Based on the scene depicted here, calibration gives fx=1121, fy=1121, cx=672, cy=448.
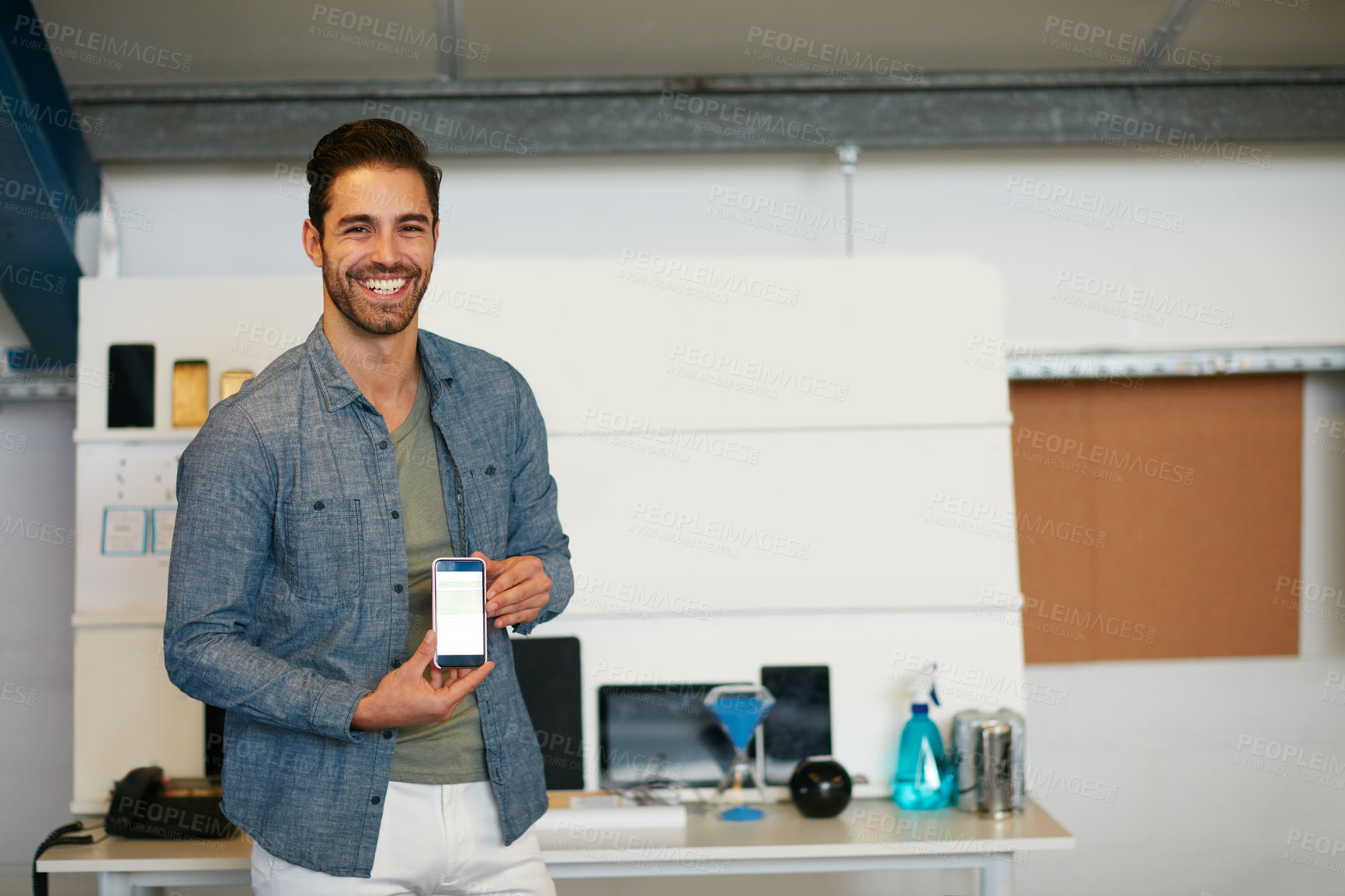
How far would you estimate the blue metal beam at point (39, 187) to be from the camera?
104 inches

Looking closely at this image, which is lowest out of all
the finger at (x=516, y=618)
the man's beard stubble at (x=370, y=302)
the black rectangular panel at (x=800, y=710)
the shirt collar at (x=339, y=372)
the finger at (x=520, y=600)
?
the black rectangular panel at (x=800, y=710)

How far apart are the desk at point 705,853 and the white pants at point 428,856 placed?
0.75 metres

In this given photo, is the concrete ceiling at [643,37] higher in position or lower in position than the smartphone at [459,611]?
higher

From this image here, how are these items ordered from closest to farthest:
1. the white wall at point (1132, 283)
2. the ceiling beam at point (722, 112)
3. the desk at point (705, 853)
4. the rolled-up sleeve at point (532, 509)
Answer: the rolled-up sleeve at point (532, 509) < the desk at point (705, 853) < the ceiling beam at point (722, 112) < the white wall at point (1132, 283)

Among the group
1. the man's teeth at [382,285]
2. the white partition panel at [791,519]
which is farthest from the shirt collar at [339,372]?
the white partition panel at [791,519]

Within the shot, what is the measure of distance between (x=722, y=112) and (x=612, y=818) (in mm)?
1829

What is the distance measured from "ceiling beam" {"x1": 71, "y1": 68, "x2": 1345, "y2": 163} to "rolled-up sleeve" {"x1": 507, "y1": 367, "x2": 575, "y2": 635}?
1.49m

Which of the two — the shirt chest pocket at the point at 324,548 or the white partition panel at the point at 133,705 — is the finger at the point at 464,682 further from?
A: the white partition panel at the point at 133,705

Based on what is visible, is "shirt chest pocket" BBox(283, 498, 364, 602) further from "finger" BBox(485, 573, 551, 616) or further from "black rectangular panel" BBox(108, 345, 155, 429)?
"black rectangular panel" BBox(108, 345, 155, 429)

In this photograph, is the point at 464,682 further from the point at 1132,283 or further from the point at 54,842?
A: the point at 1132,283

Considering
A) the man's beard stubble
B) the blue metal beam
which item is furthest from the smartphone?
the blue metal beam

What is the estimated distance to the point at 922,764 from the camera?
8.41ft

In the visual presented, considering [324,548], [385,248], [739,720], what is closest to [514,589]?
[324,548]

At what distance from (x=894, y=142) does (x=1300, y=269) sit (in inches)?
50.4
